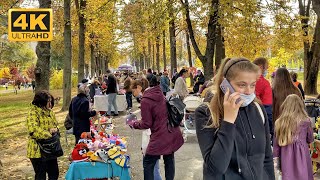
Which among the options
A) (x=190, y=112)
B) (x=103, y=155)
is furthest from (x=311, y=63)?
(x=103, y=155)

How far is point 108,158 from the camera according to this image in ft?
19.7

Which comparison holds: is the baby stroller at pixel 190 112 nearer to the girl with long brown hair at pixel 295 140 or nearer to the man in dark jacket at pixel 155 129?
the man in dark jacket at pixel 155 129

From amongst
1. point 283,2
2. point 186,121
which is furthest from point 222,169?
point 283,2

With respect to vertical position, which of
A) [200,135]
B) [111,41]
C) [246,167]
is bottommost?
[246,167]

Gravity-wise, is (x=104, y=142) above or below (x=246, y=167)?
below

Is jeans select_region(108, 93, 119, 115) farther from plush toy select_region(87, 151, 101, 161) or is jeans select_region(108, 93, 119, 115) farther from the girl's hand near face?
the girl's hand near face

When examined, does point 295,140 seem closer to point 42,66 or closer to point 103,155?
point 103,155

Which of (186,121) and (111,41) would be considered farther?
(111,41)

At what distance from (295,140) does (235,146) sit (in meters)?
3.06

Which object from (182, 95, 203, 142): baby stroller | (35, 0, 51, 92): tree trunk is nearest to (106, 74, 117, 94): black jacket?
(182, 95, 203, 142): baby stroller

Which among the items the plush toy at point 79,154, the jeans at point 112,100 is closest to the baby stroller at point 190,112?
the plush toy at point 79,154

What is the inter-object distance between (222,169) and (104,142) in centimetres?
401

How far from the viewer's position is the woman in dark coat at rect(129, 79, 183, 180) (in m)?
5.43

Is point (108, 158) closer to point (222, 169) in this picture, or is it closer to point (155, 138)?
point (155, 138)
